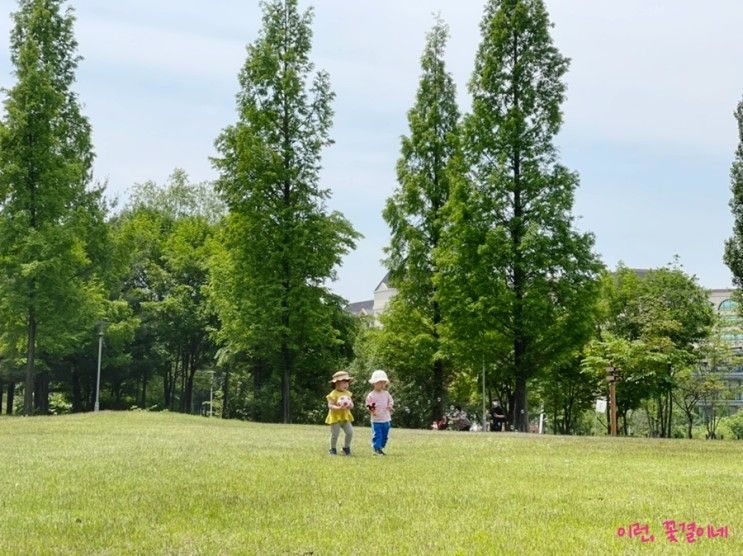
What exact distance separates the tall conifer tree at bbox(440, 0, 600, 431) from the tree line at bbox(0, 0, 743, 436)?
0.28 feet

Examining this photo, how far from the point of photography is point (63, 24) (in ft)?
131

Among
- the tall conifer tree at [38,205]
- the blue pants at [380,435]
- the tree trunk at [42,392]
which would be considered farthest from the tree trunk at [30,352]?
the blue pants at [380,435]

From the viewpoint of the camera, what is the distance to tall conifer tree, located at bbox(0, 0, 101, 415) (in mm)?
35000

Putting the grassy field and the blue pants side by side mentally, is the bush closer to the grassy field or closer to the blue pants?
the grassy field

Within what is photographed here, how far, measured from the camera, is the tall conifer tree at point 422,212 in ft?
142

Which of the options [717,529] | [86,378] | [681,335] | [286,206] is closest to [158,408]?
[86,378]

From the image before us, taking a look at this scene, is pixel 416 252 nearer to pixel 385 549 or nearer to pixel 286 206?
pixel 286 206

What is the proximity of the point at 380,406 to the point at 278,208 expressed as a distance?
25.3 meters

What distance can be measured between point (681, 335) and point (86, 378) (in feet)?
137

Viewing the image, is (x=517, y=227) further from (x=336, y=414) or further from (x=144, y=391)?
(x=144, y=391)

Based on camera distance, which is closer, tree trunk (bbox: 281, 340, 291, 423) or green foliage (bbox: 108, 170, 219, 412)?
tree trunk (bbox: 281, 340, 291, 423)

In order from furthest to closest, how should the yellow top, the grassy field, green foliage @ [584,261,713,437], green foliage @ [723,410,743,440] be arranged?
1. green foliage @ [723,410,743,440]
2. green foliage @ [584,261,713,437]
3. the yellow top
4. the grassy field

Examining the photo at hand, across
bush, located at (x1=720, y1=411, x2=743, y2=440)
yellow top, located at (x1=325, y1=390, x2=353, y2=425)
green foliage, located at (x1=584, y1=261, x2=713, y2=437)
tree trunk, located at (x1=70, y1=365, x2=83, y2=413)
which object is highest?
green foliage, located at (x1=584, y1=261, x2=713, y2=437)

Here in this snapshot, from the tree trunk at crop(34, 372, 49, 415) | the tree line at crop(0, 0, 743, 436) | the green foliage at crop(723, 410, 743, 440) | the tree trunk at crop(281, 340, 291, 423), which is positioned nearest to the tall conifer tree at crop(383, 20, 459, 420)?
the tree line at crop(0, 0, 743, 436)
